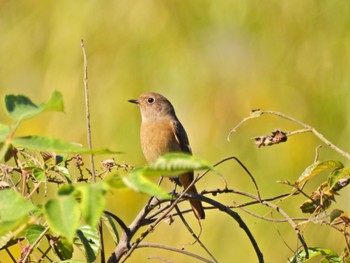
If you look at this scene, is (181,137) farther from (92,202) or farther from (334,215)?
(92,202)

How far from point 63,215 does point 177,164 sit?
19 centimetres

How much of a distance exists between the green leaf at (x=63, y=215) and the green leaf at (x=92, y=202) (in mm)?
17

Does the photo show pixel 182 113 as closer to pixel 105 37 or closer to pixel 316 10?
pixel 105 37

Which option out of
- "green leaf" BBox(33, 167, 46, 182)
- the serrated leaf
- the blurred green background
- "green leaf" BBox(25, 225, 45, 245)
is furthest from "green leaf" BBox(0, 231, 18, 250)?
the blurred green background

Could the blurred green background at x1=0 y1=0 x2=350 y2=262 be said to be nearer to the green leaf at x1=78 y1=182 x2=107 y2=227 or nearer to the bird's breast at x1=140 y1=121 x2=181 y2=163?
the bird's breast at x1=140 y1=121 x2=181 y2=163

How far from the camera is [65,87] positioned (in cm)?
540

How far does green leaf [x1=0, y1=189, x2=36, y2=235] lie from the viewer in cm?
135

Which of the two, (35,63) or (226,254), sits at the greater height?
(35,63)

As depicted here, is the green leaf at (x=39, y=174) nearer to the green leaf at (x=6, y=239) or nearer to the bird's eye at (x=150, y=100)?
the green leaf at (x=6, y=239)

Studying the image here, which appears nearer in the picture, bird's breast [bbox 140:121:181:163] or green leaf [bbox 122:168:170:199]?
green leaf [bbox 122:168:170:199]

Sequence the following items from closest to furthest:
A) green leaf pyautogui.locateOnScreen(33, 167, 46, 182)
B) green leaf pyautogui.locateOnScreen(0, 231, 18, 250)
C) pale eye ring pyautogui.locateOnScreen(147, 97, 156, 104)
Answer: green leaf pyautogui.locateOnScreen(0, 231, 18, 250), green leaf pyautogui.locateOnScreen(33, 167, 46, 182), pale eye ring pyautogui.locateOnScreen(147, 97, 156, 104)

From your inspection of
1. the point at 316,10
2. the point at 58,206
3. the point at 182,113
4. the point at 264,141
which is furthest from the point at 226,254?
the point at 58,206

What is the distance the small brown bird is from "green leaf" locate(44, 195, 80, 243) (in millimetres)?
3128

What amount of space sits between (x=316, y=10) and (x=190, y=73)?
3.24ft
